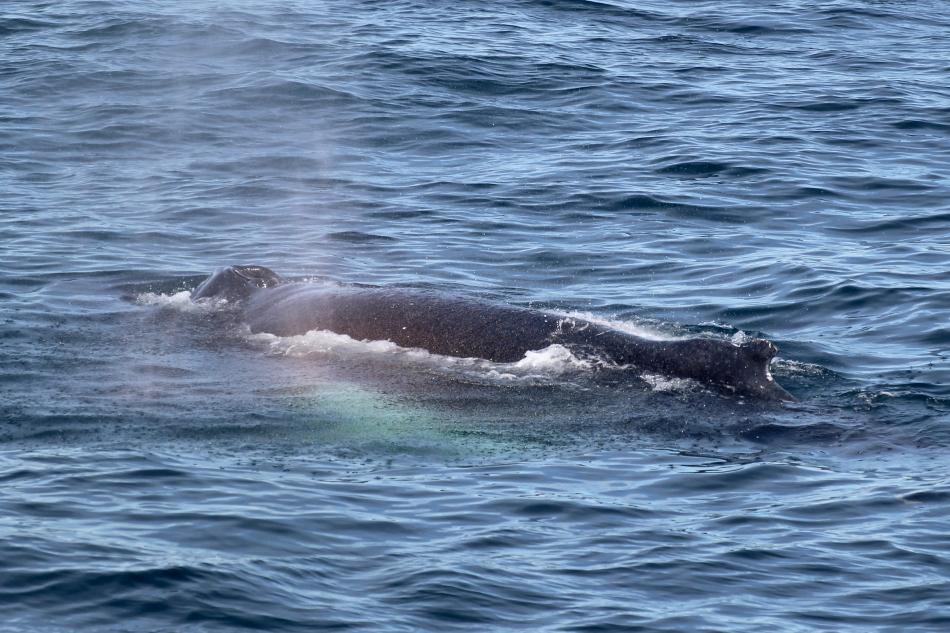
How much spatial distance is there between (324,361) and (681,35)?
74.8 feet

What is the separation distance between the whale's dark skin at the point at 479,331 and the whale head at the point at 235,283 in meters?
0.05

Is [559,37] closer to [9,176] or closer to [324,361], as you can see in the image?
[9,176]

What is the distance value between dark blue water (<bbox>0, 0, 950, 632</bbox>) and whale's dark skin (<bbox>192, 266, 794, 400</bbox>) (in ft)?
0.85

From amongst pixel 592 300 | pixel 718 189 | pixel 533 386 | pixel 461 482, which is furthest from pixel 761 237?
pixel 461 482

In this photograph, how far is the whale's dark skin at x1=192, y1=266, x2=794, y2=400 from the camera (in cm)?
1412

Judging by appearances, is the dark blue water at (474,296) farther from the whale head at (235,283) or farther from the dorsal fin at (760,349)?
the dorsal fin at (760,349)

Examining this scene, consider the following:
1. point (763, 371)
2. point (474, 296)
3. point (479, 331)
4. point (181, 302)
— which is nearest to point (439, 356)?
point (479, 331)

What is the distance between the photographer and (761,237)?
→ 71.6 ft

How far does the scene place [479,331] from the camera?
15367mm

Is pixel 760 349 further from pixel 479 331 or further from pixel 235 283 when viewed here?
pixel 235 283

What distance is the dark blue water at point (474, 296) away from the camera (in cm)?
1002

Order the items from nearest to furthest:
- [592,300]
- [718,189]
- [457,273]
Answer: [592,300] < [457,273] < [718,189]

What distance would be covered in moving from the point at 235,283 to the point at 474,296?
3303 mm

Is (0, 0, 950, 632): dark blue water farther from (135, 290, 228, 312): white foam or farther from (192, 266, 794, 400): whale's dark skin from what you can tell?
(192, 266, 794, 400): whale's dark skin
